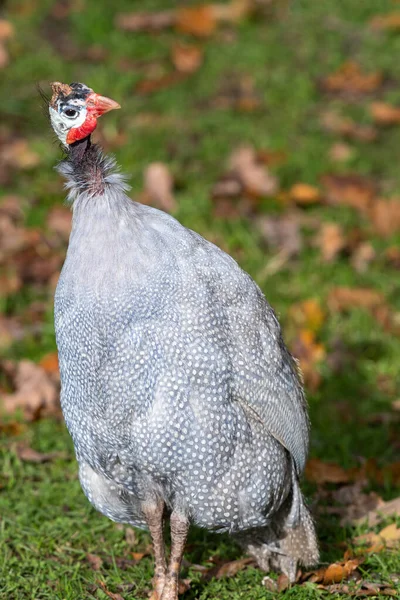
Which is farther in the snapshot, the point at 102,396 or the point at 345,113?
the point at 345,113

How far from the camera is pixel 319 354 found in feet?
17.0

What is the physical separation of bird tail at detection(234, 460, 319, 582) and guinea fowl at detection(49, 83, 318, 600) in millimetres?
210

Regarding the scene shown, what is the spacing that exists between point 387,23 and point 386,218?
235 centimetres

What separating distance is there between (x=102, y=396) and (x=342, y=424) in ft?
6.25

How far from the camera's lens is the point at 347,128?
700cm

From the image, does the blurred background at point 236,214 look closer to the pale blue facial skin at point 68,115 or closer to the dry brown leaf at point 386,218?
the dry brown leaf at point 386,218

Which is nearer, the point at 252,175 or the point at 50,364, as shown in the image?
the point at 50,364

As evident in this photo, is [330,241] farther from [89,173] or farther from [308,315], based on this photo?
[89,173]

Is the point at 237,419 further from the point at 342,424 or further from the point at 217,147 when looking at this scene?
the point at 217,147

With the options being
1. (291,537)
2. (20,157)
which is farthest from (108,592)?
(20,157)

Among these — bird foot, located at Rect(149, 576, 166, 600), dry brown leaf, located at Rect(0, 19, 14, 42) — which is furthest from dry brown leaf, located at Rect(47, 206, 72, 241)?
bird foot, located at Rect(149, 576, 166, 600)

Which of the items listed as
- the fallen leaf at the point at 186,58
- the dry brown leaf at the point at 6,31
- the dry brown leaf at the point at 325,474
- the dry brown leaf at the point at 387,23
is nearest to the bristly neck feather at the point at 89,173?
the dry brown leaf at the point at 325,474

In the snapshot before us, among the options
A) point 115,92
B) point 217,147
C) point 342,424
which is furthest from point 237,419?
point 115,92

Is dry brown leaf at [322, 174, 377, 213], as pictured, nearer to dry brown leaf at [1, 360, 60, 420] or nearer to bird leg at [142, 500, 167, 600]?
dry brown leaf at [1, 360, 60, 420]
